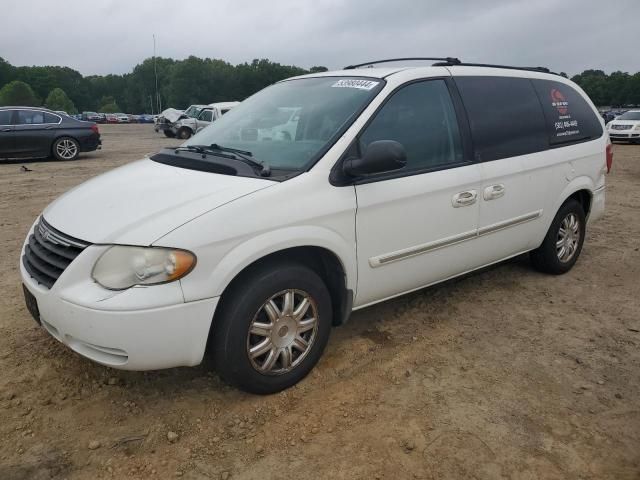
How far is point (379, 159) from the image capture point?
286 centimetres

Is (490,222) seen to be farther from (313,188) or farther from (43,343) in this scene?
(43,343)

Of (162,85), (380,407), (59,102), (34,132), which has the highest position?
(162,85)

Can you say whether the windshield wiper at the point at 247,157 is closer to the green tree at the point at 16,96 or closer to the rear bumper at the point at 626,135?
the rear bumper at the point at 626,135

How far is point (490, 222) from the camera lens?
3.84 metres

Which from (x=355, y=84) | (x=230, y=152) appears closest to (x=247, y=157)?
(x=230, y=152)

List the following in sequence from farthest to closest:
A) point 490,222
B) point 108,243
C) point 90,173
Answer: point 90,173, point 490,222, point 108,243

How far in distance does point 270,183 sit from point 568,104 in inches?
125

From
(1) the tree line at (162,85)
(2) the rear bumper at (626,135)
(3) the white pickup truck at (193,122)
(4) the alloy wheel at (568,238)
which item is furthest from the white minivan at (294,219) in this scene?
(1) the tree line at (162,85)

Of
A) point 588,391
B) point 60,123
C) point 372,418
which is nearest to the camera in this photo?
point 372,418

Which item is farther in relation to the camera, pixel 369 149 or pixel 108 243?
pixel 369 149

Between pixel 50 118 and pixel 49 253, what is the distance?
41.6 ft

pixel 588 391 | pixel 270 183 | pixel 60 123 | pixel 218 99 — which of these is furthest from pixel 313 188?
pixel 218 99

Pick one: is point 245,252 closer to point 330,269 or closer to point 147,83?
point 330,269

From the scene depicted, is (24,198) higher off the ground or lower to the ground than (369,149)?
lower
